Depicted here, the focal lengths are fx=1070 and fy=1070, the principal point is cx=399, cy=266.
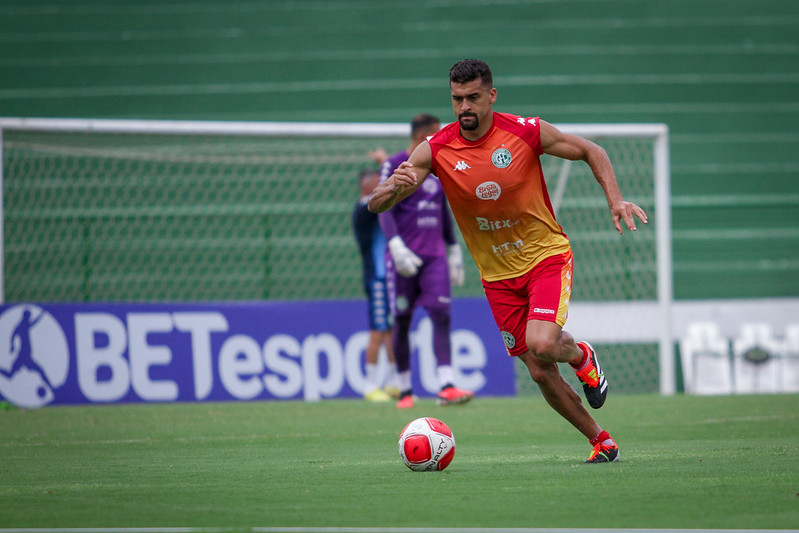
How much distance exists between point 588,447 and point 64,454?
3267mm

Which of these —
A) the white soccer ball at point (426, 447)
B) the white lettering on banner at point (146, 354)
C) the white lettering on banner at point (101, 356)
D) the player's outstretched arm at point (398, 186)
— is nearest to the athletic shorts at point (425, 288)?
the white lettering on banner at point (146, 354)

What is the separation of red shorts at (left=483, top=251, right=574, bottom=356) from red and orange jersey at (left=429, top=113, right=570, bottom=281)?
51 millimetres

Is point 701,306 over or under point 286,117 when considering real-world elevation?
under

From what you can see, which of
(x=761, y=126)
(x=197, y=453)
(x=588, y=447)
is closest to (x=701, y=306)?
(x=761, y=126)

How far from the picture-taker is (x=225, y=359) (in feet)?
38.1

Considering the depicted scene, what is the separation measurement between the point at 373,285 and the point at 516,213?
585 cm

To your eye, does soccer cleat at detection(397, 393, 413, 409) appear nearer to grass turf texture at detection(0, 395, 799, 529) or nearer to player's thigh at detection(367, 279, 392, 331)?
grass turf texture at detection(0, 395, 799, 529)

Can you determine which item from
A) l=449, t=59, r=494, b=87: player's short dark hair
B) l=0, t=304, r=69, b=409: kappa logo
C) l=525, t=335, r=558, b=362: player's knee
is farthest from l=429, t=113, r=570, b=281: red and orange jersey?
l=0, t=304, r=69, b=409: kappa logo

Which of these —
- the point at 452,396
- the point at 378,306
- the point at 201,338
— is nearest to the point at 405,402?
the point at 452,396

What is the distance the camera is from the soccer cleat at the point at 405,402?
10.1 metres

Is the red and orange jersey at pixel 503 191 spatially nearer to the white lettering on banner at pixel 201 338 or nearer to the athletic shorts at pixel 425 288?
the athletic shorts at pixel 425 288

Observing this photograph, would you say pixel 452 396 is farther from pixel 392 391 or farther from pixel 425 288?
pixel 392 391

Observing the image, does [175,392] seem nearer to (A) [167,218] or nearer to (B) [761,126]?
(A) [167,218]

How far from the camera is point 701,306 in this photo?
1403cm
